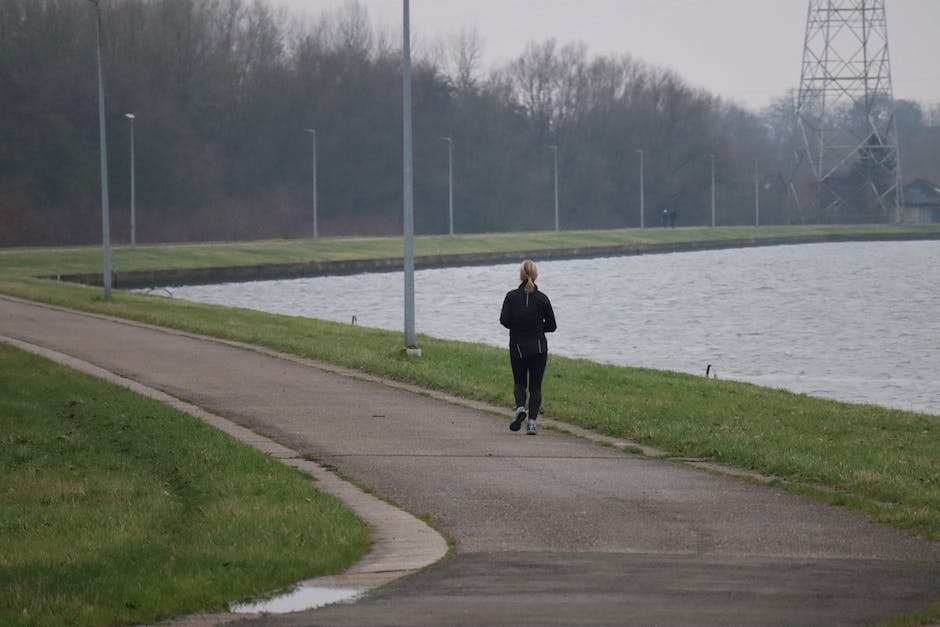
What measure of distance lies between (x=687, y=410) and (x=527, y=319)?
3642mm

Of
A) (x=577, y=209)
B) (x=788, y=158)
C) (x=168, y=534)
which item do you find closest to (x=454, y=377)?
(x=168, y=534)

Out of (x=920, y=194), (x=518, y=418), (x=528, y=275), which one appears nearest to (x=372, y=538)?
(x=528, y=275)

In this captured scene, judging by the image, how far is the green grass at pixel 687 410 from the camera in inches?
530

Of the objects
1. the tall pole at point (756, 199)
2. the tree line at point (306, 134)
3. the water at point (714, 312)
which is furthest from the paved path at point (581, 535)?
the tall pole at point (756, 199)

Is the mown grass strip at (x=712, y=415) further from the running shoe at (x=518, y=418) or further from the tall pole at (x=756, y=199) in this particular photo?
the tall pole at (x=756, y=199)

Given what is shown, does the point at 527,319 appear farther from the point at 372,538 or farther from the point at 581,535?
the point at 372,538

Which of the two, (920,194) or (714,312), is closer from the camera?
(714,312)

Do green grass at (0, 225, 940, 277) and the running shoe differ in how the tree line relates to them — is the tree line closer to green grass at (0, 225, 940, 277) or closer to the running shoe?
green grass at (0, 225, 940, 277)

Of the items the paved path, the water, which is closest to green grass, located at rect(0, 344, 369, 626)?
the paved path

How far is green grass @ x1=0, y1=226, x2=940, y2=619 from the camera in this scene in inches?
530

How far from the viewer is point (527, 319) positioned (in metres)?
16.4

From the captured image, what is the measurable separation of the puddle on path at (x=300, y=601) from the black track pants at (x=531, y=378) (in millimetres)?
7593

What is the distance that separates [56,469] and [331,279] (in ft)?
197

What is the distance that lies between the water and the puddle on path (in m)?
18.3
